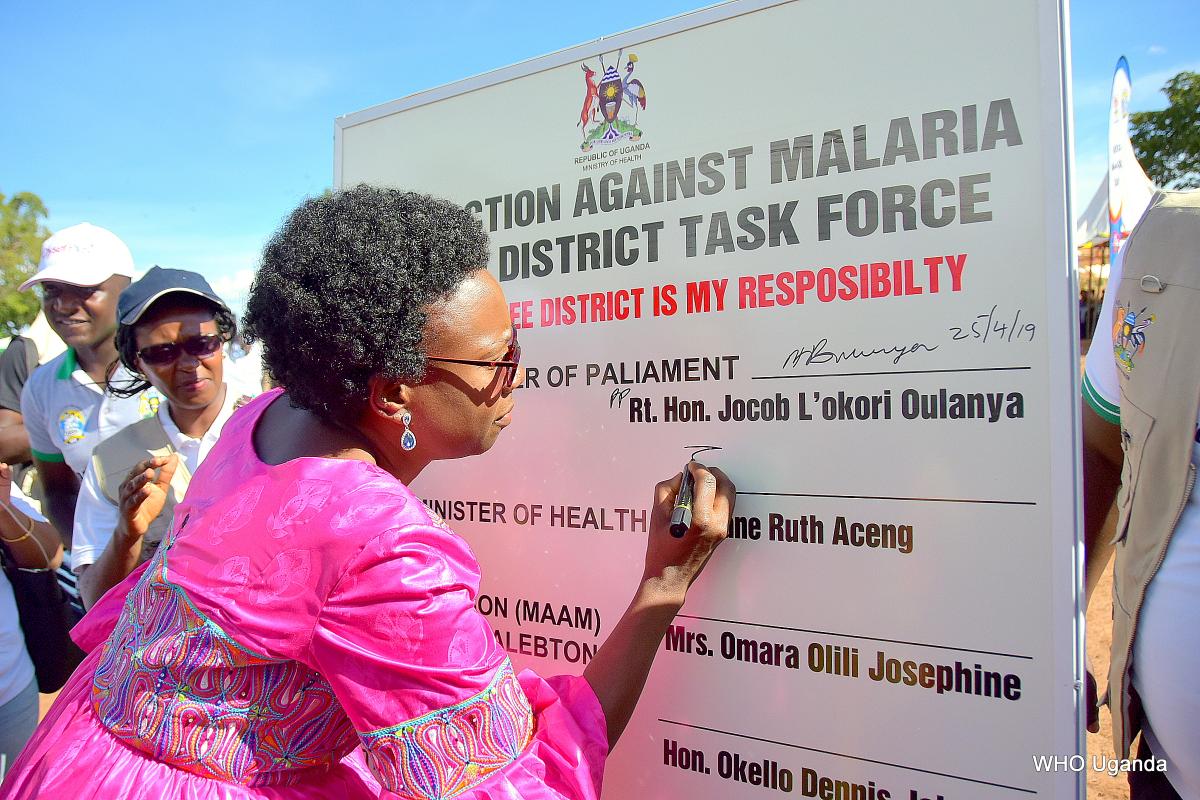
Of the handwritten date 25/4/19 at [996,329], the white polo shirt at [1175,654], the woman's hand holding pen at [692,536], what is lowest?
the white polo shirt at [1175,654]

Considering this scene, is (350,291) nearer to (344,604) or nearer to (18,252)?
(344,604)

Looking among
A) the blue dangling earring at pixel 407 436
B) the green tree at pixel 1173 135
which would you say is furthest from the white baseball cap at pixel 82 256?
the green tree at pixel 1173 135

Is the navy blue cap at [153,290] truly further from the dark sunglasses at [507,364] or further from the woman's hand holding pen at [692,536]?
the woman's hand holding pen at [692,536]

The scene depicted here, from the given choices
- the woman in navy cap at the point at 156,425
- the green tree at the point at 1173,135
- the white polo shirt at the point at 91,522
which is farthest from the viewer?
the green tree at the point at 1173,135

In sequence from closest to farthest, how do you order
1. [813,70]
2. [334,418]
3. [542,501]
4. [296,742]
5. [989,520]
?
[296,742] → [334,418] → [989,520] → [813,70] → [542,501]

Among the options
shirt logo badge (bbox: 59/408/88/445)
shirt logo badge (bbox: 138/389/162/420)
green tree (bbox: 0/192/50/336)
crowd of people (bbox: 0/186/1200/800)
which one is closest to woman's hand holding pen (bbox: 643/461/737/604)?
crowd of people (bbox: 0/186/1200/800)

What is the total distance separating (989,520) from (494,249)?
4.73 ft

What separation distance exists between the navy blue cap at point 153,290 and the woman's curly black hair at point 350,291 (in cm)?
110

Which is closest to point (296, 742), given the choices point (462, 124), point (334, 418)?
point (334, 418)

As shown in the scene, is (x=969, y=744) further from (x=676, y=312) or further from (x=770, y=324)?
(x=676, y=312)

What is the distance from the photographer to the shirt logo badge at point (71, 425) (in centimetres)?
318

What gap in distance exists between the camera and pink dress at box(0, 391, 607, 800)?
117 centimetres

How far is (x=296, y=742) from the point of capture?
1.31 m

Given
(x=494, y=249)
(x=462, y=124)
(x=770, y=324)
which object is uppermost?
(x=462, y=124)
